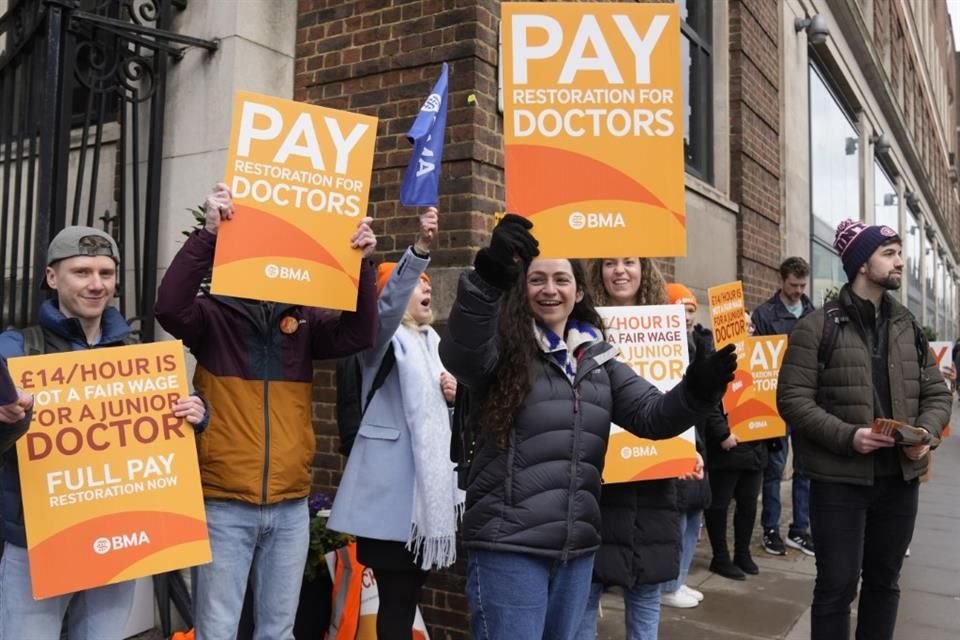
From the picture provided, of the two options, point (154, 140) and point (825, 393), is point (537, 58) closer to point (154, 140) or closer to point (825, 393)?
point (825, 393)

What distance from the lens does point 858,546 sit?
11.3 ft

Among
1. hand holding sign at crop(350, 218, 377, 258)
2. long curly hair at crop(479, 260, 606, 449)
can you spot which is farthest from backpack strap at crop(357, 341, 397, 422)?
long curly hair at crop(479, 260, 606, 449)

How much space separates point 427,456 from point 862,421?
72.2 inches

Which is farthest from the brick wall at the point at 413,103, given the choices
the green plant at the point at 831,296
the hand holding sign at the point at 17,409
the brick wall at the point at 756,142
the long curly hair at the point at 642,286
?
the brick wall at the point at 756,142

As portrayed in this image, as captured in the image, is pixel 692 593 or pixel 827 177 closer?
pixel 692 593

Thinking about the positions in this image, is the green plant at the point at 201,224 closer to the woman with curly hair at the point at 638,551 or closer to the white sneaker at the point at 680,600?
the woman with curly hair at the point at 638,551

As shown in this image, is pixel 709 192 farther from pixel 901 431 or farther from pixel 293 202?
pixel 293 202

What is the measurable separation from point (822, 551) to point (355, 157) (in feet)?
8.27

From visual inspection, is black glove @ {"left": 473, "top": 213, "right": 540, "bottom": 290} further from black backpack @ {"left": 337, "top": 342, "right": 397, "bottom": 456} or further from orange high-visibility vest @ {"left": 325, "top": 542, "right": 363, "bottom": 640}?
orange high-visibility vest @ {"left": 325, "top": 542, "right": 363, "bottom": 640}

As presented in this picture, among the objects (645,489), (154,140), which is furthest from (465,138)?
(645,489)

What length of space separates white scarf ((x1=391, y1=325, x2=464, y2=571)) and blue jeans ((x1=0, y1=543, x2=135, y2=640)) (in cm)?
108

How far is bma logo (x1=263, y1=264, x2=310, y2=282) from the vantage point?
9.50 feet

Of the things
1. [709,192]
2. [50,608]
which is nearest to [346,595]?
[50,608]

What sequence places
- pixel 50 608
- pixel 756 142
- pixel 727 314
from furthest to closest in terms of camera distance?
pixel 756 142 → pixel 727 314 → pixel 50 608
